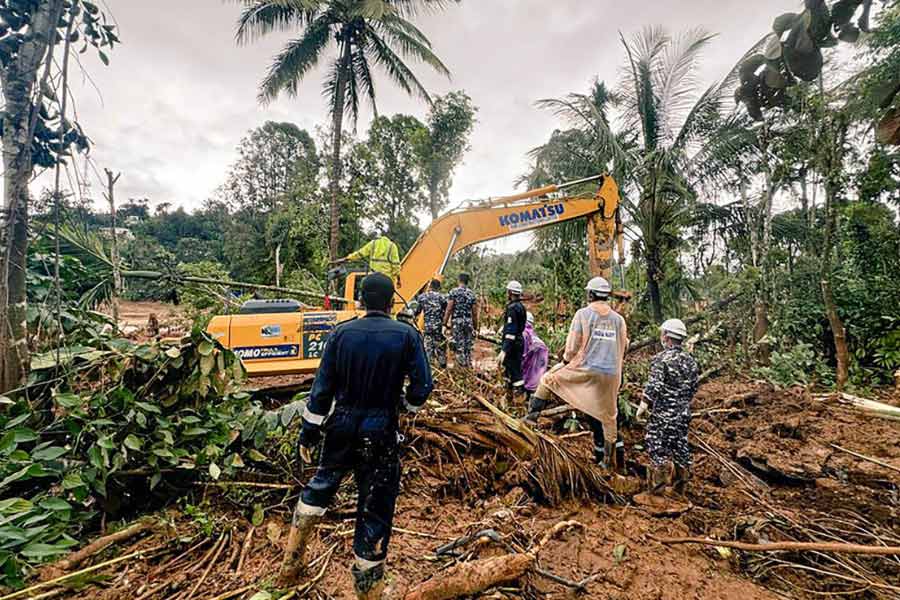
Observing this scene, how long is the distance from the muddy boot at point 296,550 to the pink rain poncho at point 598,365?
2.85 meters

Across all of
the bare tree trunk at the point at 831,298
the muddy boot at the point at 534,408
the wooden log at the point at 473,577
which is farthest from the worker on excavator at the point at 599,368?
the bare tree trunk at the point at 831,298

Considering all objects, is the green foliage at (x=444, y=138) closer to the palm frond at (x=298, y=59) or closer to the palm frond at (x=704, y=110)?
the palm frond at (x=298, y=59)

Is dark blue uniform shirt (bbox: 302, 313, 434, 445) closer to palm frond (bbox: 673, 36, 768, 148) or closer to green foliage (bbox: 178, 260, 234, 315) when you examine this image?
green foliage (bbox: 178, 260, 234, 315)

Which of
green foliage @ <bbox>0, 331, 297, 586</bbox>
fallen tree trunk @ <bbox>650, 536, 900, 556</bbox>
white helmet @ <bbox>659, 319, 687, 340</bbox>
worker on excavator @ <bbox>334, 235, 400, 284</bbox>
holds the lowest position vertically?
fallen tree trunk @ <bbox>650, 536, 900, 556</bbox>

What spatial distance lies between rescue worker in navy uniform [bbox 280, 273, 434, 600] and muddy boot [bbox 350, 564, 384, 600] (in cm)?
5

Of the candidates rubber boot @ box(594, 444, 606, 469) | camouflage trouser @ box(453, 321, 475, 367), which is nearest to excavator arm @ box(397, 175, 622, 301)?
camouflage trouser @ box(453, 321, 475, 367)

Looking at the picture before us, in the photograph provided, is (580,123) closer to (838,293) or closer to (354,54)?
(838,293)

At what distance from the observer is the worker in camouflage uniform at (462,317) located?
7047 millimetres

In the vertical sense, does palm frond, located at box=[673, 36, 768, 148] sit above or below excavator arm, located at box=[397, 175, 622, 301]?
above

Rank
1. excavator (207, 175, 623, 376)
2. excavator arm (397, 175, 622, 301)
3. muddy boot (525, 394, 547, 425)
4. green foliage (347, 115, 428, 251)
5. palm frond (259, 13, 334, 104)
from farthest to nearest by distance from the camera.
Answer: green foliage (347, 115, 428, 251)
palm frond (259, 13, 334, 104)
excavator arm (397, 175, 622, 301)
excavator (207, 175, 623, 376)
muddy boot (525, 394, 547, 425)

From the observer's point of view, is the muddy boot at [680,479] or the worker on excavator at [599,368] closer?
the muddy boot at [680,479]

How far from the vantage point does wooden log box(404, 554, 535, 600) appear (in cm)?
223

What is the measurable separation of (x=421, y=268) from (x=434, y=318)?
108 centimetres

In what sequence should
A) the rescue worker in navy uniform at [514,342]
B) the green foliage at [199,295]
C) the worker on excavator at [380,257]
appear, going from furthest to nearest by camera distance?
the worker on excavator at [380,257]
the rescue worker in navy uniform at [514,342]
the green foliage at [199,295]
